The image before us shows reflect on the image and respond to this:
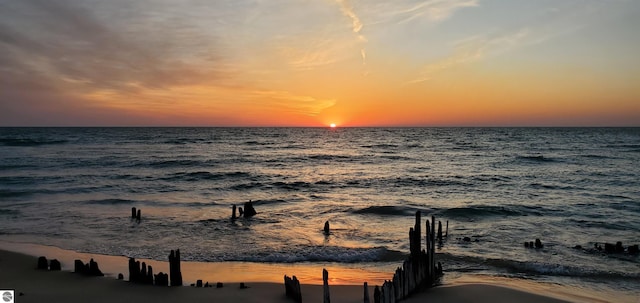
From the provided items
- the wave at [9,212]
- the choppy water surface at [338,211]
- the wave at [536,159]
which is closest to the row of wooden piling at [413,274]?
the choppy water surface at [338,211]

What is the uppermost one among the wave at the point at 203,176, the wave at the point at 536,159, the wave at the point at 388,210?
the wave at the point at 536,159

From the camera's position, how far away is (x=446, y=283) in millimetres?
13164

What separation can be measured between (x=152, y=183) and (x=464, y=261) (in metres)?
29.2

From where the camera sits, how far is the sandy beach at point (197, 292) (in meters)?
11.3

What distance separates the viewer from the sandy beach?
11.3 metres

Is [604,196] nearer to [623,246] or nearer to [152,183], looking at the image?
[623,246]

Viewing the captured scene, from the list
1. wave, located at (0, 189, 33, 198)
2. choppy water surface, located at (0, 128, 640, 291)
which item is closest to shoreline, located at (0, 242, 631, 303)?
choppy water surface, located at (0, 128, 640, 291)

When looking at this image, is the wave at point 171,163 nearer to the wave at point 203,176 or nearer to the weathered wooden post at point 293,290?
the wave at point 203,176

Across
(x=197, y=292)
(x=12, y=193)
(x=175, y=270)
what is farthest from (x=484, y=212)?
(x=12, y=193)

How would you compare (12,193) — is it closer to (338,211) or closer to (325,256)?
(338,211)

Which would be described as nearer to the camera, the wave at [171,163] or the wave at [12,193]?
the wave at [12,193]

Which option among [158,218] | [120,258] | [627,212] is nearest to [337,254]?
[120,258]

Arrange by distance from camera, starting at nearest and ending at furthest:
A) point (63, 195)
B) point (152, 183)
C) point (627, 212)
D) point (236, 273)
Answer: point (236, 273), point (627, 212), point (63, 195), point (152, 183)

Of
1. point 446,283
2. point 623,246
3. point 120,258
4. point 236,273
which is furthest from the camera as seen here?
point 623,246
